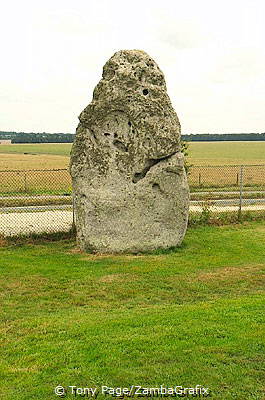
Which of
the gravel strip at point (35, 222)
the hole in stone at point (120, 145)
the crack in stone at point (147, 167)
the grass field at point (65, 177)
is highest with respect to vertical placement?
the hole in stone at point (120, 145)

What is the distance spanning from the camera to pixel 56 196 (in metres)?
26.3

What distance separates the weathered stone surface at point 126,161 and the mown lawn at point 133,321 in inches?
28.5

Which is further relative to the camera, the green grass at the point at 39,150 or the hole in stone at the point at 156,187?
the green grass at the point at 39,150

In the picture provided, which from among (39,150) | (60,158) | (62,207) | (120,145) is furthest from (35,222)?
(39,150)

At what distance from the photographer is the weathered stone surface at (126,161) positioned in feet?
40.8

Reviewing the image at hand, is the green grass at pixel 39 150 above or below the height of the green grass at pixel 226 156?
above

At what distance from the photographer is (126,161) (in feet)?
40.9

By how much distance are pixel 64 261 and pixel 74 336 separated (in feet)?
15.9

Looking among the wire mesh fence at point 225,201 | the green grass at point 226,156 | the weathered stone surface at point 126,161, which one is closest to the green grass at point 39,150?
the green grass at point 226,156

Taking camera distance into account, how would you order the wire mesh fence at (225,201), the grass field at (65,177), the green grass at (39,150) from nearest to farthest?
the wire mesh fence at (225,201) → the grass field at (65,177) → the green grass at (39,150)

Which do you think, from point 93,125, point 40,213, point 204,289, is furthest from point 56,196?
point 204,289

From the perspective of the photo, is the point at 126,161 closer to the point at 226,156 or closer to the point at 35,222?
the point at 35,222

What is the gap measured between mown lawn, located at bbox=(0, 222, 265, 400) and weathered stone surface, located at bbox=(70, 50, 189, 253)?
28.5 inches

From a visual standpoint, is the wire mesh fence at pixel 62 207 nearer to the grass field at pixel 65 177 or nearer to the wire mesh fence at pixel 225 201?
the wire mesh fence at pixel 225 201
